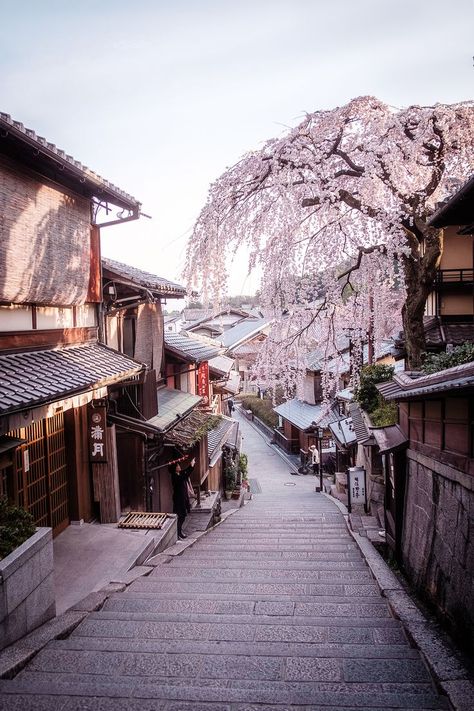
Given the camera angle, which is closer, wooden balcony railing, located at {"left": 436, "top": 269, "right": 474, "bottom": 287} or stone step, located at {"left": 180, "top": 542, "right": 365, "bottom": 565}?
stone step, located at {"left": 180, "top": 542, "right": 365, "bottom": 565}

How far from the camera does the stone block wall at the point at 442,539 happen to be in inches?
253

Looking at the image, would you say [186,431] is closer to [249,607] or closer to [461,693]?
[249,607]

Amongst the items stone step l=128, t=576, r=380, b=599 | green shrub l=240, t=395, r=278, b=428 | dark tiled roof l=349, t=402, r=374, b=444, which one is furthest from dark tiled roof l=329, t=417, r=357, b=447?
green shrub l=240, t=395, r=278, b=428

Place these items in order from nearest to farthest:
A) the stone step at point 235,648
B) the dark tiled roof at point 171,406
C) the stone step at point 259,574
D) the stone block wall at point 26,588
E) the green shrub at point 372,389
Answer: the stone step at point 235,648
the stone block wall at point 26,588
the stone step at point 259,574
the dark tiled roof at point 171,406
the green shrub at point 372,389

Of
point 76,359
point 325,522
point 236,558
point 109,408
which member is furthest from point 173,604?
point 325,522

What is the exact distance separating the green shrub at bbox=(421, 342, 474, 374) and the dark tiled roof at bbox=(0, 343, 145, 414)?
6201 mm

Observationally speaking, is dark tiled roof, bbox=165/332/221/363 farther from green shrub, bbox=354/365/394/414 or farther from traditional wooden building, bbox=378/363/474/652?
traditional wooden building, bbox=378/363/474/652

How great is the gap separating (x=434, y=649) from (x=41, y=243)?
8.50 meters

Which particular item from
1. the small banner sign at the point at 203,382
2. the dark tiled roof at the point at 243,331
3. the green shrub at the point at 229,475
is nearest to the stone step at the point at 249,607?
the small banner sign at the point at 203,382

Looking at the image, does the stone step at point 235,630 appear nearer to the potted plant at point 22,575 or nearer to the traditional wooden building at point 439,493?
the potted plant at point 22,575

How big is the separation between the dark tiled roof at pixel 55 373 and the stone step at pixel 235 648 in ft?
8.97

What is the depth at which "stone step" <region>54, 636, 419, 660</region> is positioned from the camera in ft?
16.7

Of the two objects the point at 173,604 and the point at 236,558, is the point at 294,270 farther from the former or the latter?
the point at 173,604

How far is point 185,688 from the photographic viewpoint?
433cm
